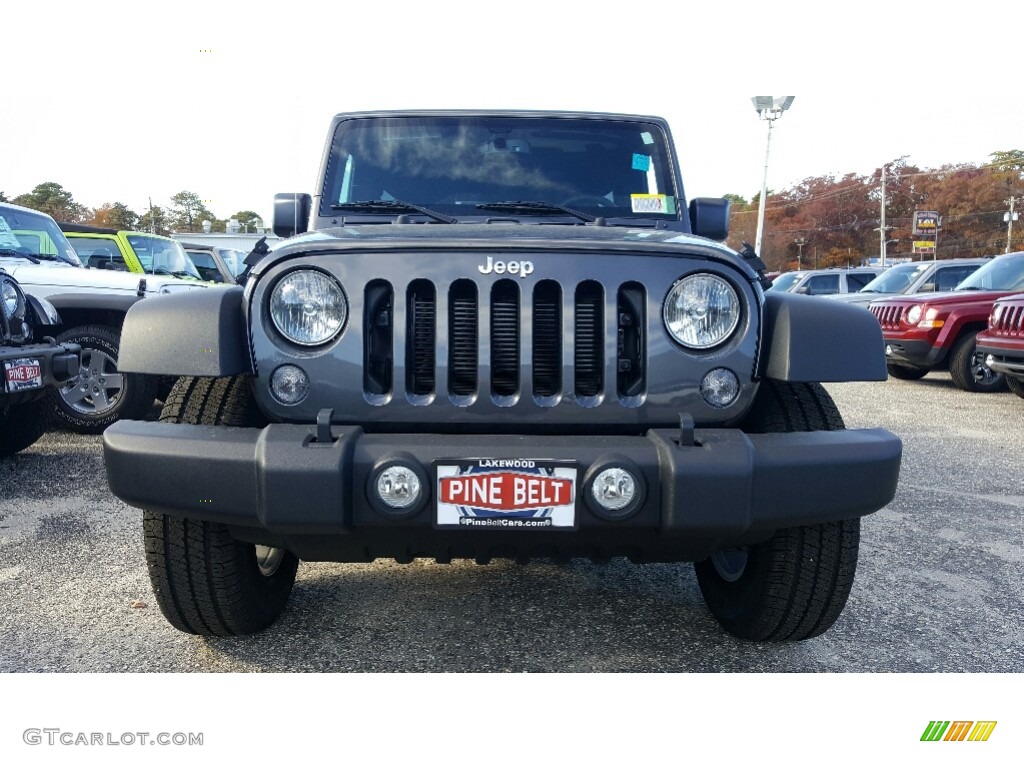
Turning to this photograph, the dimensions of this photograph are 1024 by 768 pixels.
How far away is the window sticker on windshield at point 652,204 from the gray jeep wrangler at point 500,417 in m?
0.83

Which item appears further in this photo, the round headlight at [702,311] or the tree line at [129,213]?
the tree line at [129,213]

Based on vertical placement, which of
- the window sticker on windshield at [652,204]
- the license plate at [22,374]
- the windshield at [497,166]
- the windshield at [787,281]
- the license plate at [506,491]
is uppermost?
the windshield at [497,166]

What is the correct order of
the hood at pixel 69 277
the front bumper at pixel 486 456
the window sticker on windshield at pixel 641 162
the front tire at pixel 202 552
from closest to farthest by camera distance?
the front bumper at pixel 486 456
the front tire at pixel 202 552
the window sticker on windshield at pixel 641 162
the hood at pixel 69 277

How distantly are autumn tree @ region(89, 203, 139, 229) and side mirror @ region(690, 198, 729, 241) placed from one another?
2074 inches

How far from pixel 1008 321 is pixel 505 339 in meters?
7.42

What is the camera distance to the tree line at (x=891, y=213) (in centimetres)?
5216

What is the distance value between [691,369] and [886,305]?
9.04 metres

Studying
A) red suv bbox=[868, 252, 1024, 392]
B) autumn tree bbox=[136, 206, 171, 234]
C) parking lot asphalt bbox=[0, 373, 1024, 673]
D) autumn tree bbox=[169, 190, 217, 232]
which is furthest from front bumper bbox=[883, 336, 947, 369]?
autumn tree bbox=[169, 190, 217, 232]

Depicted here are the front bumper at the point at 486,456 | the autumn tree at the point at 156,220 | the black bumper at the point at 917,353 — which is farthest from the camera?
the autumn tree at the point at 156,220

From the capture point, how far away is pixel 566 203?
3174 millimetres

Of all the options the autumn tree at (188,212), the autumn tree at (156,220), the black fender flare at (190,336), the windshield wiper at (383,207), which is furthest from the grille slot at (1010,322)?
the autumn tree at (188,212)

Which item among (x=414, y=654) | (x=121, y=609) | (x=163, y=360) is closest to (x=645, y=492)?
(x=414, y=654)

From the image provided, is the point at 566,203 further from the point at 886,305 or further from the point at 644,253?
the point at 886,305

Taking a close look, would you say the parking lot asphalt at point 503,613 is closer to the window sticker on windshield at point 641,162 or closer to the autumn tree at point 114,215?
the window sticker on windshield at point 641,162
